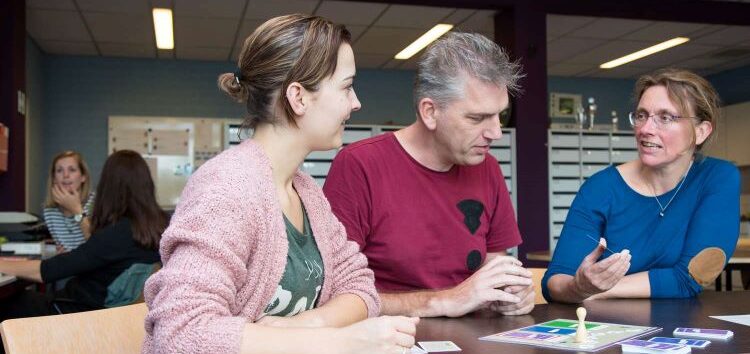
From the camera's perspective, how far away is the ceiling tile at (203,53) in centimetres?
845

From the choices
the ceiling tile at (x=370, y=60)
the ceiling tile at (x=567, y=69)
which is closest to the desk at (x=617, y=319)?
the ceiling tile at (x=370, y=60)

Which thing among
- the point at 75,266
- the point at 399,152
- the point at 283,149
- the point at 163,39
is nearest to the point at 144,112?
the point at 163,39

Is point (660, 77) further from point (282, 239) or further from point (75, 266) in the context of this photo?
point (75, 266)

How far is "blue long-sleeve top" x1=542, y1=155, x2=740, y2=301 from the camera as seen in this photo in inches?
78.4

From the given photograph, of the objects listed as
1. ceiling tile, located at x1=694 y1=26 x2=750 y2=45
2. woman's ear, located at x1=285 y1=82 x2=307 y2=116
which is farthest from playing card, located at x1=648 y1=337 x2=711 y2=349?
ceiling tile, located at x1=694 y1=26 x2=750 y2=45

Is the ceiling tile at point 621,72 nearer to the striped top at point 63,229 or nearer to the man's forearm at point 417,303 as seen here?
the striped top at point 63,229

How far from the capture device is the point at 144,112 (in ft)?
29.6

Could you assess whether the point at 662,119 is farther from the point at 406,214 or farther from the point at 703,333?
the point at 703,333

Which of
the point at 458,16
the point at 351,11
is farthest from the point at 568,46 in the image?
the point at 351,11

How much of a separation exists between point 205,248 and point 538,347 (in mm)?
577

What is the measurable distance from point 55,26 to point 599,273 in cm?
691

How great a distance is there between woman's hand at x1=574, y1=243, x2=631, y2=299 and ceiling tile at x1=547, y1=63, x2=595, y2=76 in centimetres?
802

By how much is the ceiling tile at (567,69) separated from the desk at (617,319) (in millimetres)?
7915

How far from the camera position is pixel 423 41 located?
802cm
